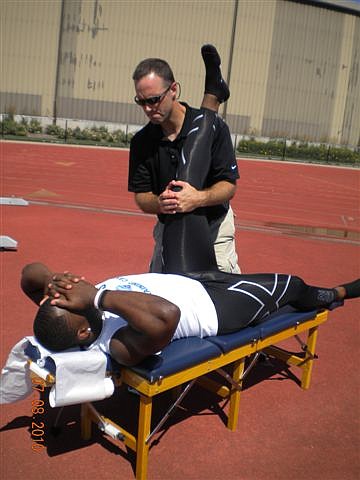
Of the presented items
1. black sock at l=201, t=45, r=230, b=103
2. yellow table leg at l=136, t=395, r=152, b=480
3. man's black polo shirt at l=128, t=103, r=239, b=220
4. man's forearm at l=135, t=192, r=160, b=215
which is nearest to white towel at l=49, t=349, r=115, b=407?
yellow table leg at l=136, t=395, r=152, b=480

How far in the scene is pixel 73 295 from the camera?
2.44 meters

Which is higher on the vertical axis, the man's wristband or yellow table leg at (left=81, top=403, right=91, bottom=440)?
the man's wristband

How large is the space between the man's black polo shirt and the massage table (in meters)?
0.89

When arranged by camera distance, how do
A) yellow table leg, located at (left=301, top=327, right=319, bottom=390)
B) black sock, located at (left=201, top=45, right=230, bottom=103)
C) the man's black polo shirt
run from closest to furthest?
1. the man's black polo shirt
2. black sock, located at (left=201, top=45, right=230, bottom=103)
3. yellow table leg, located at (left=301, top=327, right=319, bottom=390)

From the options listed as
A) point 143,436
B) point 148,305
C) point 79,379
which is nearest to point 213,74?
point 148,305

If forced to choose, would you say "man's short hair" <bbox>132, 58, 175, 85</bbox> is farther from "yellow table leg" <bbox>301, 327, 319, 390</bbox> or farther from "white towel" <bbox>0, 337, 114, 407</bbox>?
"yellow table leg" <bbox>301, 327, 319, 390</bbox>

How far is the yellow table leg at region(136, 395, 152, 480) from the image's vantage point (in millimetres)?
2537

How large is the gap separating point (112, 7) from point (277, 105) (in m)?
9.98

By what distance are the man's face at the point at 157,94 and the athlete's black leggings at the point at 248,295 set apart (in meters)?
0.91

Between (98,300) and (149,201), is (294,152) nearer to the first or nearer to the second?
(149,201)

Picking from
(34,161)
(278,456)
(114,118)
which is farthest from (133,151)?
(114,118)

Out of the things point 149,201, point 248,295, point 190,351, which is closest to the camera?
point 190,351

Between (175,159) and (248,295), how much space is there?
91 centimetres

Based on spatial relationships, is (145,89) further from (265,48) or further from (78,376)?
(265,48)
